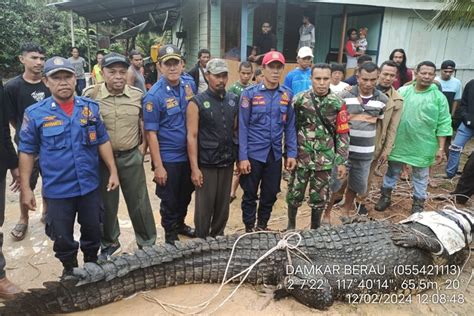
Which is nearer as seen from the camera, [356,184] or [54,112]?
[54,112]

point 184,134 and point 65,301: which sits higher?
point 184,134

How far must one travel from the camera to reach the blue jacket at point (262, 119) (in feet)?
11.2

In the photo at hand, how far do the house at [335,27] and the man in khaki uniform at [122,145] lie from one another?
5987mm

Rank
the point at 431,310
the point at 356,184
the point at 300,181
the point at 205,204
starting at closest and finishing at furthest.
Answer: the point at 431,310 → the point at 205,204 → the point at 300,181 → the point at 356,184

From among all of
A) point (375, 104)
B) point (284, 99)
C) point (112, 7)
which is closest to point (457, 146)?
point (375, 104)

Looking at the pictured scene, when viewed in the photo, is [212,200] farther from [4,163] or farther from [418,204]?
[418,204]

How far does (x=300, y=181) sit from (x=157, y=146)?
1548 millimetres

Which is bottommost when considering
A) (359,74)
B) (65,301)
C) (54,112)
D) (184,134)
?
(65,301)

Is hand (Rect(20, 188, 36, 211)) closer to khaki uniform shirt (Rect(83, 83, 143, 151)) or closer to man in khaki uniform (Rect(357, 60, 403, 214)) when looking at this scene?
khaki uniform shirt (Rect(83, 83, 143, 151))

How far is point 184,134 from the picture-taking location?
11.0ft

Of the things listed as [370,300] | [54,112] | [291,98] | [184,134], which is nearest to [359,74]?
[291,98]

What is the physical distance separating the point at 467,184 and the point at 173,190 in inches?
174

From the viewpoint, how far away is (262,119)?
3441mm

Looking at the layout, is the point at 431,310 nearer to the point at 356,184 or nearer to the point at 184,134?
the point at 356,184
